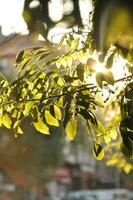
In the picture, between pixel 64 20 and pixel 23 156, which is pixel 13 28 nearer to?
pixel 64 20

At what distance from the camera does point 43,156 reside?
92.5ft

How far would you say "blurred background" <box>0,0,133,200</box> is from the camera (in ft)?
3.54

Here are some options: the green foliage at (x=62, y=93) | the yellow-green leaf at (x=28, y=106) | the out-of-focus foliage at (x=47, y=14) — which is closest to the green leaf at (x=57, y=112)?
the green foliage at (x=62, y=93)

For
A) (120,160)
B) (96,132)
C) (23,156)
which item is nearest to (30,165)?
(23,156)

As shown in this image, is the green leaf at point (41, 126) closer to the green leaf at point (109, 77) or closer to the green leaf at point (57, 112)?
the green leaf at point (57, 112)

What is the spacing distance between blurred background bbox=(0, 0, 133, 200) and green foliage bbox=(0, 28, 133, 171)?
0.55 metres

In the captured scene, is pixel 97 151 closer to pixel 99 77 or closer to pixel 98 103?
pixel 98 103

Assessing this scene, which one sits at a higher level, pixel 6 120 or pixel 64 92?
pixel 64 92

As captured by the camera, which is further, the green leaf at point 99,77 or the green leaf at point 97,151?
the green leaf at point 97,151

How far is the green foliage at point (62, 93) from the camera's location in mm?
2080

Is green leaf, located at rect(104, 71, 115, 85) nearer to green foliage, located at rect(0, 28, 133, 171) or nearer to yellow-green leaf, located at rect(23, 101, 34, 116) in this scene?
green foliage, located at rect(0, 28, 133, 171)

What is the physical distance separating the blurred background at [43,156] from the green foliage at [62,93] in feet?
1.80

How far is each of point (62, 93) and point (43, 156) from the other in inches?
1034

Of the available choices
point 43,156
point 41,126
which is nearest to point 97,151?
point 41,126
